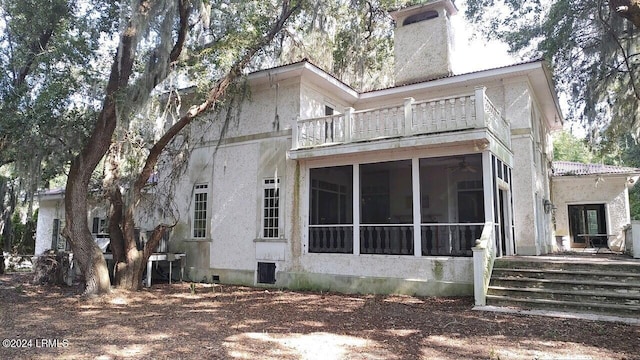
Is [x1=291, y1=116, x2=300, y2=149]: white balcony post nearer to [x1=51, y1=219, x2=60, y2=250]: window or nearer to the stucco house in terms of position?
the stucco house

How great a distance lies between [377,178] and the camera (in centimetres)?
1541

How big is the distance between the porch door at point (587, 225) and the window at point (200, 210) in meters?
15.3

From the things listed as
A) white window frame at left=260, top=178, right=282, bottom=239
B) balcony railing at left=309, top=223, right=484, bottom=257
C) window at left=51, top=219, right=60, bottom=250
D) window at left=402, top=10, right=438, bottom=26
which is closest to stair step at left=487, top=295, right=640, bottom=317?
balcony railing at left=309, top=223, right=484, bottom=257

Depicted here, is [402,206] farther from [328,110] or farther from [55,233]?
[55,233]

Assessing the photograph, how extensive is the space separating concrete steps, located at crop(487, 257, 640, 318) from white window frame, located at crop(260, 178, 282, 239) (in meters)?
5.99

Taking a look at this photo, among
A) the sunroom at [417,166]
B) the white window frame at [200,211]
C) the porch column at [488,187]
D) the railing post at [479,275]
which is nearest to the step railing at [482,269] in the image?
the railing post at [479,275]

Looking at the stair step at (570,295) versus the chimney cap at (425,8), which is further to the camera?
the chimney cap at (425,8)

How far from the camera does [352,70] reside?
762 inches

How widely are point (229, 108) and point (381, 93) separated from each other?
4872 millimetres

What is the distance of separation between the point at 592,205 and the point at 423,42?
33.6ft

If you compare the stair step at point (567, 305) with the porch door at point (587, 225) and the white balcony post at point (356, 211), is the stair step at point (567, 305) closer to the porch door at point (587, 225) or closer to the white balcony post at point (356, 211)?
the white balcony post at point (356, 211)

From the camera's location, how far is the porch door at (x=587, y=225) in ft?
59.2

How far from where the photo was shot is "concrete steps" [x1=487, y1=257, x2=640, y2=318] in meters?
7.93

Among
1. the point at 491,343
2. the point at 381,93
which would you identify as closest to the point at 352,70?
the point at 381,93
